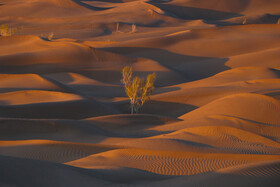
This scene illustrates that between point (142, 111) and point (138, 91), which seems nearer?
point (138, 91)

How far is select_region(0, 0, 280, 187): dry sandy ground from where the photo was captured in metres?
6.43

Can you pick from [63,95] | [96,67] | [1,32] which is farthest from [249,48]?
[1,32]

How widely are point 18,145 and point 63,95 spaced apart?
32.3 feet

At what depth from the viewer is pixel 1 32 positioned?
45.9m

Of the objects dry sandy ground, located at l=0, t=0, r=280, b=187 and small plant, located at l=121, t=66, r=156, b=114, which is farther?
small plant, located at l=121, t=66, r=156, b=114

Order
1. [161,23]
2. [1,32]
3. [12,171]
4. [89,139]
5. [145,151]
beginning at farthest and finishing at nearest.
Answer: [161,23] → [1,32] → [89,139] → [145,151] → [12,171]

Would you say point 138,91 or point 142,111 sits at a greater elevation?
point 138,91

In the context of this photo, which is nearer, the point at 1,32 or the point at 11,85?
the point at 11,85

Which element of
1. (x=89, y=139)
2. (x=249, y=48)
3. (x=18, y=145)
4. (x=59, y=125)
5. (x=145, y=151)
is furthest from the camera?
(x=249, y=48)

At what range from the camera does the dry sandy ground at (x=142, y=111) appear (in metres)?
6.43

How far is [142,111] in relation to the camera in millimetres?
22422

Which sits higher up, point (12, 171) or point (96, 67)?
point (12, 171)

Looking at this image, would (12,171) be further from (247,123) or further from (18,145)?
(247,123)

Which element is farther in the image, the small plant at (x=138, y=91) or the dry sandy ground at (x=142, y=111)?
the small plant at (x=138, y=91)
